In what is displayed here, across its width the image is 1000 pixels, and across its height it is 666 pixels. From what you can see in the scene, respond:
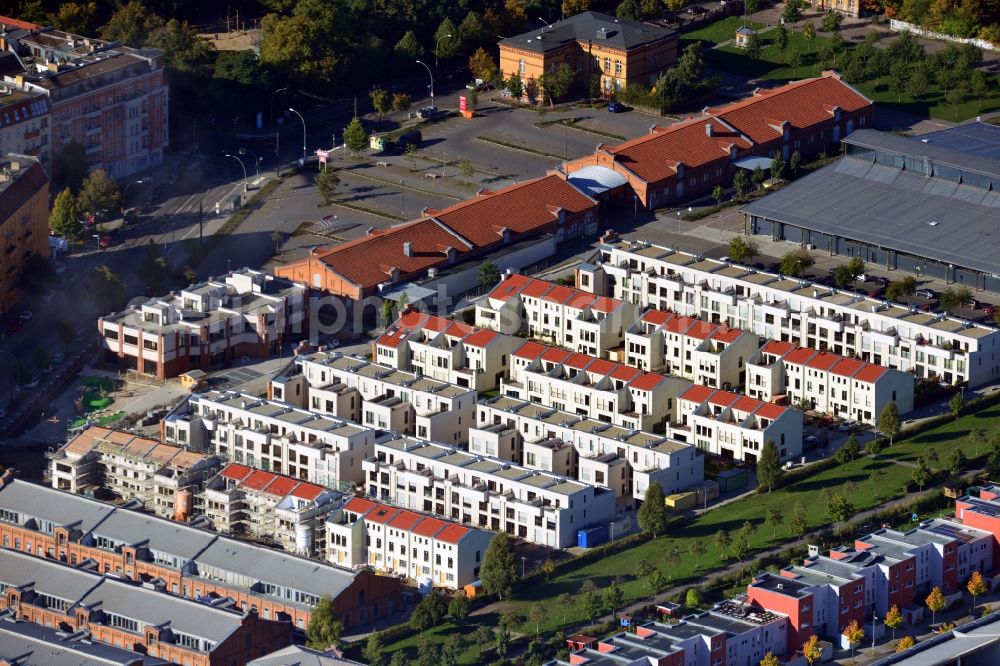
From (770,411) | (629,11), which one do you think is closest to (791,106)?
(629,11)

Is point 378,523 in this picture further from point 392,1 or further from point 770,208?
point 392,1

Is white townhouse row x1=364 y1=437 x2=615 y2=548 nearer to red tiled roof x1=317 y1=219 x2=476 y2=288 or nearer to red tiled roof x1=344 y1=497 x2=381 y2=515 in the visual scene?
red tiled roof x1=344 y1=497 x2=381 y2=515

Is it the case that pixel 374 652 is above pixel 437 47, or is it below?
below

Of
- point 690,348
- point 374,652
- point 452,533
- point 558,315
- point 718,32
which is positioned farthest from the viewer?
point 718,32

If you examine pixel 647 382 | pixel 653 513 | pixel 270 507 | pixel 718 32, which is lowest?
pixel 270 507

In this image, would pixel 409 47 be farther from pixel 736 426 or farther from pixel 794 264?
pixel 736 426

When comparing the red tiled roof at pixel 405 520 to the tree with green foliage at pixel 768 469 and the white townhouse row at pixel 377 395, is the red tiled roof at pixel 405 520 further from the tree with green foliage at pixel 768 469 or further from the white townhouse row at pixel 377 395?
the tree with green foliage at pixel 768 469
